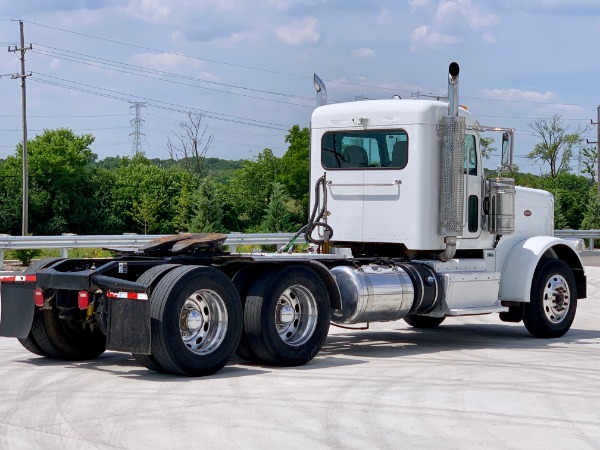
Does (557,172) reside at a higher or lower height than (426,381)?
higher

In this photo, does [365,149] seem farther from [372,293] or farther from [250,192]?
[250,192]

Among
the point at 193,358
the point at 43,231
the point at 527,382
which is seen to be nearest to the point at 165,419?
the point at 193,358

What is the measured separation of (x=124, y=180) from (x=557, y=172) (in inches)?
1518

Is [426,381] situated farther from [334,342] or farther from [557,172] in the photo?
[557,172]

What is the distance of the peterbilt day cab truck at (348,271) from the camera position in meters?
10.8

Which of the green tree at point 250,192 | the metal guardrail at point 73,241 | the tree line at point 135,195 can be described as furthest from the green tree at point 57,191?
the metal guardrail at point 73,241

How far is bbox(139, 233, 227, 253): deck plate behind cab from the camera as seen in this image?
11.8 metres

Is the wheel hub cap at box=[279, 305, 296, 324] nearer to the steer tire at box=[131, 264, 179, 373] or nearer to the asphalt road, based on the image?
the asphalt road

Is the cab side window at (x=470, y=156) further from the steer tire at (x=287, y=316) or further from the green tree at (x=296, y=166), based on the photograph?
the green tree at (x=296, y=166)

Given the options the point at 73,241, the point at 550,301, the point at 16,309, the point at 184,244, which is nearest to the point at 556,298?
the point at 550,301

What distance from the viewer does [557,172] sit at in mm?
94812

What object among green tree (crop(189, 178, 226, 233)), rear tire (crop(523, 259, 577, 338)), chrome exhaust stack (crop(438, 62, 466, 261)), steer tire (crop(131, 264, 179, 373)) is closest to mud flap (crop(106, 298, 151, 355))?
steer tire (crop(131, 264, 179, 373))

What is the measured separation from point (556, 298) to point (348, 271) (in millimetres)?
3733

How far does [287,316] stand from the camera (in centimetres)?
1198
